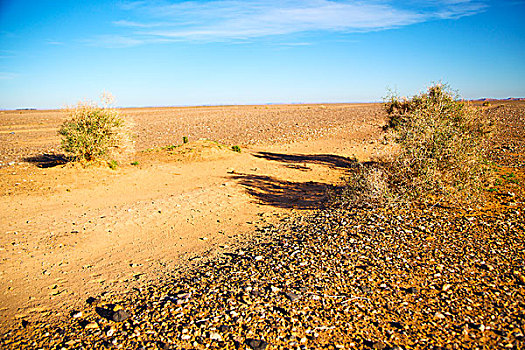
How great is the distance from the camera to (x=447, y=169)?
27.9 ft

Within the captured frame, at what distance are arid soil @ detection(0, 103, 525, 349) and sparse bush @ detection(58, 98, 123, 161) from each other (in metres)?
2.79

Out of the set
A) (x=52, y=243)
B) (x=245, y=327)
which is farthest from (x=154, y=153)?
(x=245, y=327)

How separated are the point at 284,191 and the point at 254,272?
703 centimetres

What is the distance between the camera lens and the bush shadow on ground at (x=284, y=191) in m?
10.3

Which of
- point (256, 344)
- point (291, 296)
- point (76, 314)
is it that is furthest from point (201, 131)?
point (256, 344)

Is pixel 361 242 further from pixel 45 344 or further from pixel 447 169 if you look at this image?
pixel 45 344

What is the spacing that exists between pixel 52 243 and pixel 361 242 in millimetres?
6668

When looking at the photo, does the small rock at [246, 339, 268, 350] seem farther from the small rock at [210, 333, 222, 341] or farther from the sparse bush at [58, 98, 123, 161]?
the sparse bush at [58, 98, 123, 161]

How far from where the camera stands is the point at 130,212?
9500mm

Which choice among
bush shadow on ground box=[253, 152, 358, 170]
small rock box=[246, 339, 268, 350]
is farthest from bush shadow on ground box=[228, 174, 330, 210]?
small rock box=[246, 339, 268, 350]

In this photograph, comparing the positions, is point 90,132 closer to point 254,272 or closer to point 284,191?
point 284,191

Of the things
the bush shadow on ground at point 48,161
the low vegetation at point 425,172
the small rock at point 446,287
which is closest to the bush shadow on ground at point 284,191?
the low vegetation at point 425,172

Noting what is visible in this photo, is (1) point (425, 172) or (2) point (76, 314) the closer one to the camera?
(2) point (76, 314)

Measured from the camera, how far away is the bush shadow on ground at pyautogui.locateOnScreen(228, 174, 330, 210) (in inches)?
405
